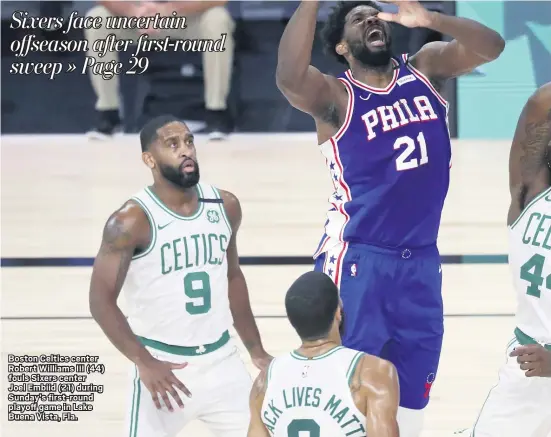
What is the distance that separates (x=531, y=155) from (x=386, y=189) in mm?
645

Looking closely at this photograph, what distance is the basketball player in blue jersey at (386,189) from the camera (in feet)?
17.6

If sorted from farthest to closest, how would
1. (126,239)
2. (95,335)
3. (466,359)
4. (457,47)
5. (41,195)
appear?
1. (41,195)
2. (95,335)
3. (466,359)
4. (457,47)
5. (126,239)

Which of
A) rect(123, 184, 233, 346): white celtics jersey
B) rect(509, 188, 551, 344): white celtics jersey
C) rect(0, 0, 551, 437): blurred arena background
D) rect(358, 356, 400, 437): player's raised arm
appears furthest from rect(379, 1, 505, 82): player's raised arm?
rect(0, 0, 551, 437): blurred arena background

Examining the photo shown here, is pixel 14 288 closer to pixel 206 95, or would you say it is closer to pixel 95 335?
pixel 95 335

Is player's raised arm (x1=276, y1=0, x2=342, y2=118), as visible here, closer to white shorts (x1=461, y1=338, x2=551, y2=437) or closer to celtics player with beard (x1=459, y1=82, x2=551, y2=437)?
celtics player with beard (x1=459, y1=82, x2=551, y2=437)

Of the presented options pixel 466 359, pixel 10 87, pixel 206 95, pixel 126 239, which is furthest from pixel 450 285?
pixel 10 87

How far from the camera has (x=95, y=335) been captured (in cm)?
808

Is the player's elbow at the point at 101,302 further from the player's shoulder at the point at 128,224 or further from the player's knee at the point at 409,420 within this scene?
the player's knee at the point at 409,420

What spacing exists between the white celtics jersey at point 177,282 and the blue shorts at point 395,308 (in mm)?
562

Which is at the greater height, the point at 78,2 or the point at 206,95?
the point at 78,2

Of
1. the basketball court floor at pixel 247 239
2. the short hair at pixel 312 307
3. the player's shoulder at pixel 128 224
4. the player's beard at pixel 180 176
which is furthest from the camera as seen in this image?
the basketball court floor at pixel 247 239

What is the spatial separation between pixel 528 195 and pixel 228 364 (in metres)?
1.46

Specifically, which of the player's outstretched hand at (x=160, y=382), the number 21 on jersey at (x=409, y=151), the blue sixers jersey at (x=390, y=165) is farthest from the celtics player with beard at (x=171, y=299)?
the number 21 on jersey at (x=409, y=151)

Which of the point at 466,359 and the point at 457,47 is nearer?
the point at 457,47
